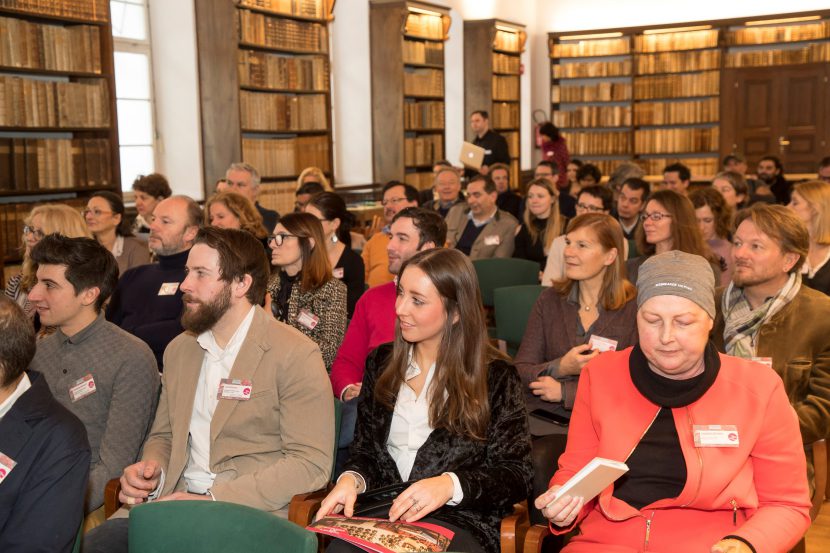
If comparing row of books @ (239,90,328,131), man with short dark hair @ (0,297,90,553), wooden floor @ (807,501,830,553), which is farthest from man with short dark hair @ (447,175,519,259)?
man with short dark hair @ (0,297,90,553)

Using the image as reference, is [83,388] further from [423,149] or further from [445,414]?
[423,149]

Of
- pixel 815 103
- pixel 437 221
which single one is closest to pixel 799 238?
pixel 437 221

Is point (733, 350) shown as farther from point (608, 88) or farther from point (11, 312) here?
point (608, 88)

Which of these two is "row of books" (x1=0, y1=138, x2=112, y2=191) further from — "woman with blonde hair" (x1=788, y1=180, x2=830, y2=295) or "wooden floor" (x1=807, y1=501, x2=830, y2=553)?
"wooden floor" (x1=807, y1=501, x2=830, y2=553)

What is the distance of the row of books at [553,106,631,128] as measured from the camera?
44.7 feet

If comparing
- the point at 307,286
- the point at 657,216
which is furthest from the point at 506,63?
the point at 307,286

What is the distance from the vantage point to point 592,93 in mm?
13797

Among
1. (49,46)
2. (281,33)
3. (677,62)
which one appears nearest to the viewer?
(49,46)

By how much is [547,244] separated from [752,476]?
14.9 ft

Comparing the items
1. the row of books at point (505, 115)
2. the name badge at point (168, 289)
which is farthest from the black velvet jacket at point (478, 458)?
the row of books at point (505, 115)

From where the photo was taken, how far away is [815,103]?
41.1ft

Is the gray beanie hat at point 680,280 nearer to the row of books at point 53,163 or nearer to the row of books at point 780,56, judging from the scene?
the row of books at point 53,163

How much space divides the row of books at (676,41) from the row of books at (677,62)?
0.09 m

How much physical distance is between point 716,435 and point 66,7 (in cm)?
604
